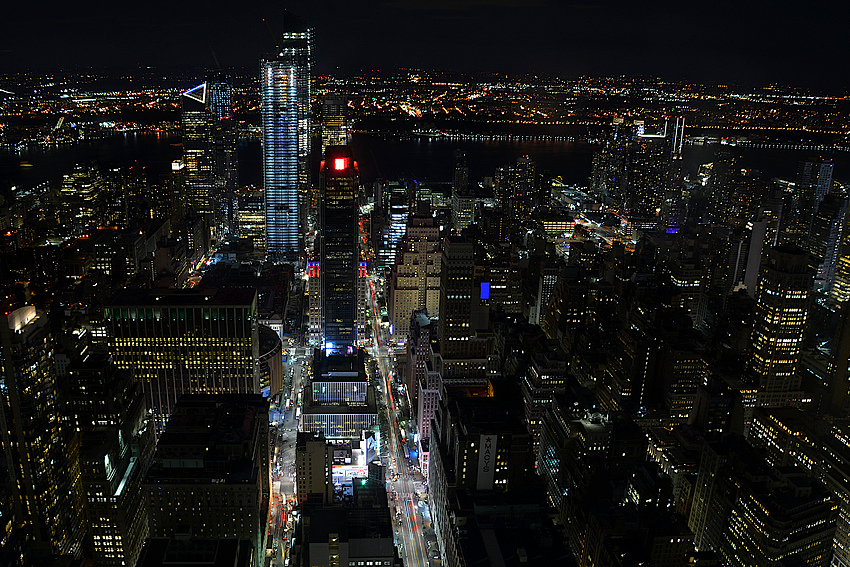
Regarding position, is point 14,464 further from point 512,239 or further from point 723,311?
point 512,239

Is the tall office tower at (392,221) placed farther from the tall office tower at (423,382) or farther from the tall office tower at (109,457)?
the tall office tower at (109,457)

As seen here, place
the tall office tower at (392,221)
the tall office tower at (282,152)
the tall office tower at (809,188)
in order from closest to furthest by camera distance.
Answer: the tall office tower at (809,188) < the tall office tower at (392,221) < the tall office tower at (282,152)

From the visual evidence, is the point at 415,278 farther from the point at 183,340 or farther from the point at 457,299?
the point at 183,340

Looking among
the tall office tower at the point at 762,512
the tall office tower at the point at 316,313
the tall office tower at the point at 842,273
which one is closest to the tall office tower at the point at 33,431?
the tall office tower at the point at 762,512

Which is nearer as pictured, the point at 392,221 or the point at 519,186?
the point at 392,221

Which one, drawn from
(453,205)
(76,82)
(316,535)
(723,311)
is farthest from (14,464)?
(453,205)

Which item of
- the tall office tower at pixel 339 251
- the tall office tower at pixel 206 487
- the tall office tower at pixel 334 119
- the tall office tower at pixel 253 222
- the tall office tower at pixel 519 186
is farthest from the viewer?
the tall office tower at pixel 519 186

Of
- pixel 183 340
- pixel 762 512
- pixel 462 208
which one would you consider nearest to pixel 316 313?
pixel 183 340
